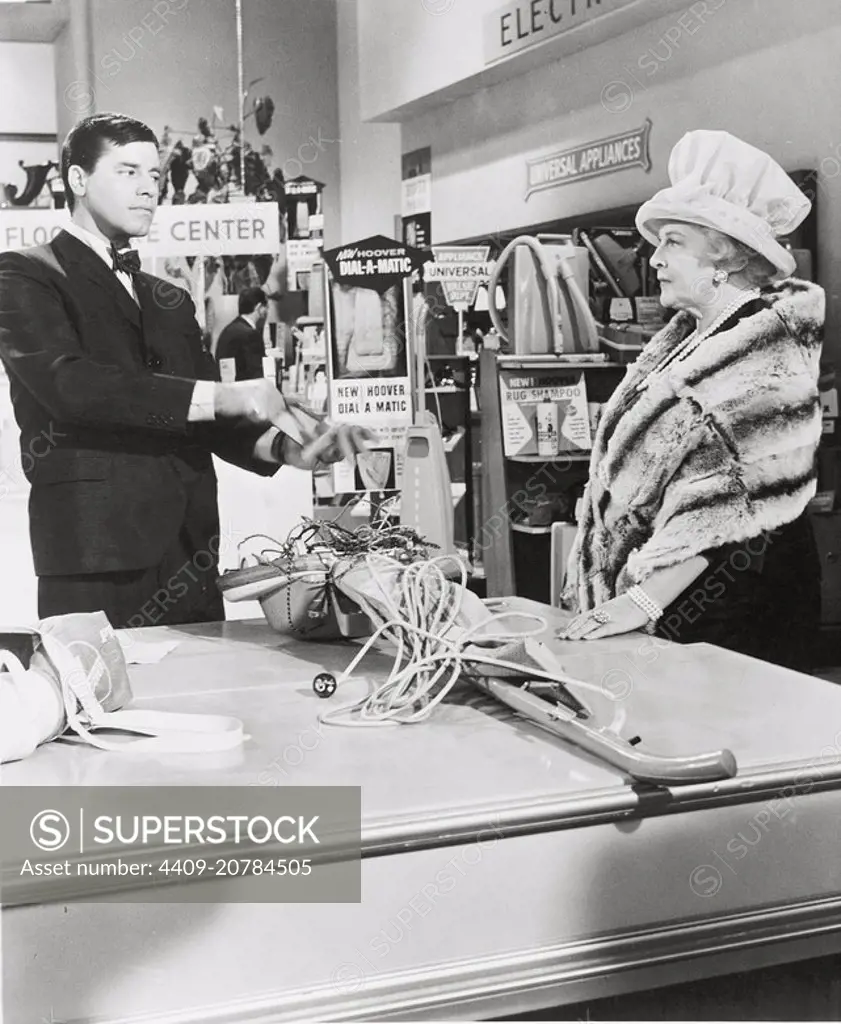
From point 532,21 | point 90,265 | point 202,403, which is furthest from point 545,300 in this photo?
point 90,265

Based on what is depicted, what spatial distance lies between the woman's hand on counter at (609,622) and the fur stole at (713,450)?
0.13 metres

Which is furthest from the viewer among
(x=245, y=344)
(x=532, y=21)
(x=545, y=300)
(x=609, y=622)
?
(x=532, y=21)

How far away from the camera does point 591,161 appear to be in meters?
6.14

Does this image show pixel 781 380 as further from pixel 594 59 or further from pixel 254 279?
pixel 594 59

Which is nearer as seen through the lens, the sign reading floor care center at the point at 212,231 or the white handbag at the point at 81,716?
the white handbag at the point at 81,716

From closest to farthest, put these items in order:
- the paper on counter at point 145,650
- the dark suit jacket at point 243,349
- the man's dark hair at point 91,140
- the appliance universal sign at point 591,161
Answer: the paper on counter at point 145,650, the man's dark hair at point 91,140, the dark suit jacket at point 243,349, the appliance universal sign at point 591,161

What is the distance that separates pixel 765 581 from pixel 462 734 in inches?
51.6

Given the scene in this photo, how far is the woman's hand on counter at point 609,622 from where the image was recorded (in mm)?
2078

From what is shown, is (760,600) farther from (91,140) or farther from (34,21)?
(34,21)

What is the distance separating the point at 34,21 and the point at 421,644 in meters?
3.59

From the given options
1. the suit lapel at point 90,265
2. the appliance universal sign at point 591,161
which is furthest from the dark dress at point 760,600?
the appliance universal sign at point 591,161

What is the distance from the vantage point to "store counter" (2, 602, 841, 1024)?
43.2 inches

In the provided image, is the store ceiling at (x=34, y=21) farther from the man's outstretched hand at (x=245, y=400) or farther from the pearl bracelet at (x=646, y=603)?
the pearl bracelet at (x=646, y=603)

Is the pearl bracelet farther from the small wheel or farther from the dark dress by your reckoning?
the small wheel
